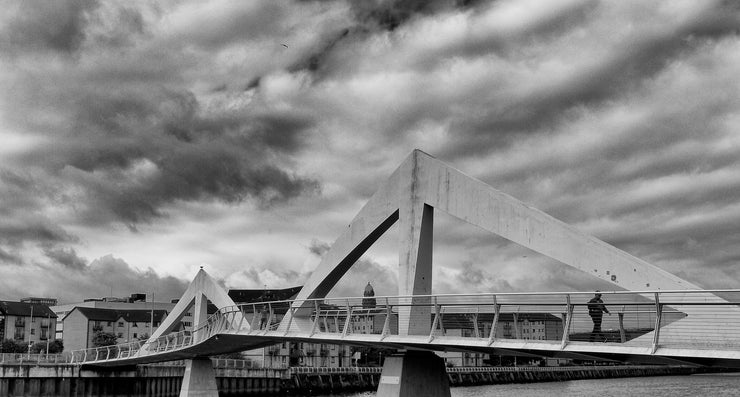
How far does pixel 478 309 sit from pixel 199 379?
101ft

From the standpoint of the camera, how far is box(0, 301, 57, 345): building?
13462 cm

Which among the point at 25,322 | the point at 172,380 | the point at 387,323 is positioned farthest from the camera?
the point at 25,322

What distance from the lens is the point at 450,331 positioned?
26906 millimetres

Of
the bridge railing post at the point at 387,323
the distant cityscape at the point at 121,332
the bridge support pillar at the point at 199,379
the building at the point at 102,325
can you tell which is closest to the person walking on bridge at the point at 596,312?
the bridge railing post at the point at 387,323

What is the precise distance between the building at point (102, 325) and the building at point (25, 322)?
4.15 metres

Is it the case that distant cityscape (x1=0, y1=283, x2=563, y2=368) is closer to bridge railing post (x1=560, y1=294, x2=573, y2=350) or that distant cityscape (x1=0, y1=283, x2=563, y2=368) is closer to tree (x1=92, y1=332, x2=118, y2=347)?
tree (x1=92, y1=332, x2=118, y2=347)

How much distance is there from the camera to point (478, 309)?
2453 cm

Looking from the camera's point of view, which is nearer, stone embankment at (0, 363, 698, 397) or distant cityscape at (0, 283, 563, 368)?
stone embankment at (0, 363, 698, 397)

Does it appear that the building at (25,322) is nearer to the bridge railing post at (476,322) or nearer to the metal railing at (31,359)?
the metal railing at (31,359)

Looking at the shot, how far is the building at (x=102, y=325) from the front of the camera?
133 metres

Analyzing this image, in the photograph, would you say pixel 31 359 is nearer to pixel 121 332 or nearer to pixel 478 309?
pixel 478 309

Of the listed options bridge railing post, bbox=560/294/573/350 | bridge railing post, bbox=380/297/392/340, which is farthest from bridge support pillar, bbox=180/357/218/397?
bridge railing post, bbox=560/294/573/350

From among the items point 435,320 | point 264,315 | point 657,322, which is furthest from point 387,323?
point 264,315

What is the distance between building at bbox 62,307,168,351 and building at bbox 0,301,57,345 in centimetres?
415
